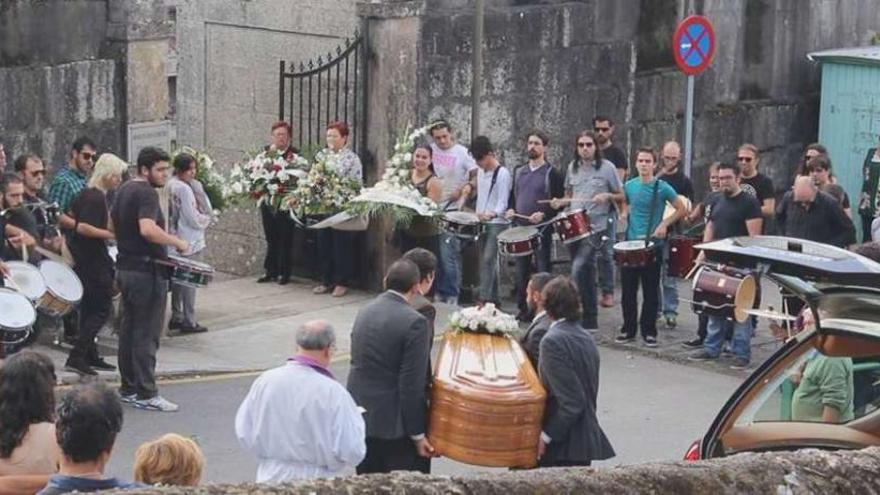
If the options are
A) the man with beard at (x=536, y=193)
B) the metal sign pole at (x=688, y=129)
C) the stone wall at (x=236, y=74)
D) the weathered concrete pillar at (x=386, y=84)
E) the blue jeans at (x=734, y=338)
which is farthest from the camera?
the stone wall at (x=236, y=74)

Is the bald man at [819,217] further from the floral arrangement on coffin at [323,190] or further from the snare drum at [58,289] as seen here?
the snare drum at [58,289]

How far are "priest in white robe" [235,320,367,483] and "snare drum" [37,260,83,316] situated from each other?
16.3 ft

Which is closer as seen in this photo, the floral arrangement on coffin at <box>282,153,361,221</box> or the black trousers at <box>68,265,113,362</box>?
the black trousers at <box>68,265,113,362</box>

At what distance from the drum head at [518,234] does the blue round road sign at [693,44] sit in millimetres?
2641

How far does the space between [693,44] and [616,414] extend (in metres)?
5.46

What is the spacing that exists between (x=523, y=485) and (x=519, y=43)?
1241cm

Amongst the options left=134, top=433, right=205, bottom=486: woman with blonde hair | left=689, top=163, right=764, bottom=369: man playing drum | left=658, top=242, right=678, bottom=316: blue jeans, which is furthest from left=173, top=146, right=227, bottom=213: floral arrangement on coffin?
left=134, top=433, right=205, bottom=486: woman with blonde hair

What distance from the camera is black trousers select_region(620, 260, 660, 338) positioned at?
51.1 ft

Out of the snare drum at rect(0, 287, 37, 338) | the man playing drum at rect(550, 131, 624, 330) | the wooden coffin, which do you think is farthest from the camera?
the man playing drum at rect(550, 131, 624, 330)

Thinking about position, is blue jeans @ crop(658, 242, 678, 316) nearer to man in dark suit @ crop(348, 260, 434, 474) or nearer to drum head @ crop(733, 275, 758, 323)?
drum head @ crop(733, 275, 758, 323)

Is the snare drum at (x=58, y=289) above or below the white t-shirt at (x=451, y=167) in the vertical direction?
below

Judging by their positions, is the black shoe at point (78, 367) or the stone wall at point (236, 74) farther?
the stone wall at point (236, 74)

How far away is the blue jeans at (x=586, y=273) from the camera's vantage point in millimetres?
15766

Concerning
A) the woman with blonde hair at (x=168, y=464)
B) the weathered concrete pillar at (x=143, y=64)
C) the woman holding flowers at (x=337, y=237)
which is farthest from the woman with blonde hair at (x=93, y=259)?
the woman with blonde hair at (x=168, y=464)
